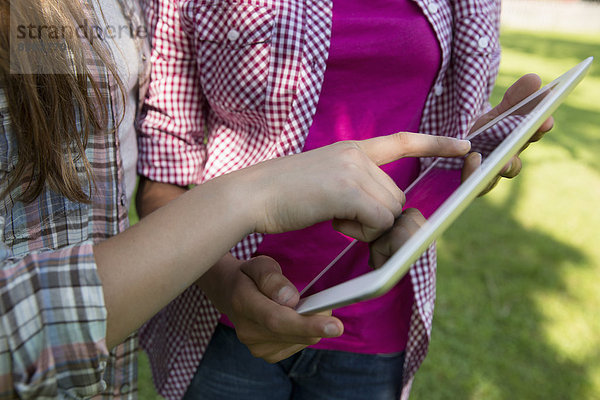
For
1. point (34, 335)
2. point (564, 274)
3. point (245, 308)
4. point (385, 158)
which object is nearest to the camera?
point (34, 335)

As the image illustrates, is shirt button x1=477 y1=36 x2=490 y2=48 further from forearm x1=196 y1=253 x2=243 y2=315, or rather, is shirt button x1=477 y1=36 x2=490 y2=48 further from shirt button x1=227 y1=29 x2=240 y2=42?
forearm x1=196 y1=253 x2=243 y2=315

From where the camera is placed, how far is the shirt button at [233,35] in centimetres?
100

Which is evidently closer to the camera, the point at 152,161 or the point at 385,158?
the point at 385,158

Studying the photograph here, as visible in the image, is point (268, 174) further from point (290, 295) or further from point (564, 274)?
point (564, 274)

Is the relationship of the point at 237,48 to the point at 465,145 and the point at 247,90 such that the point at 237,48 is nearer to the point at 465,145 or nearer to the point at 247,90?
the point at 247,90

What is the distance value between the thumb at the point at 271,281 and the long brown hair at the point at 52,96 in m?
0.30

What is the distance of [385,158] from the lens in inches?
28.6

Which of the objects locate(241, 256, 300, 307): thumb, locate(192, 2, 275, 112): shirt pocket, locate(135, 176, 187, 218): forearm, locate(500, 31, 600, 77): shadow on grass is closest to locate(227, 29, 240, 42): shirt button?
locate(192, 2, 275, 112): shirt pocket

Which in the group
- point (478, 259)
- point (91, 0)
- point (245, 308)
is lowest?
point (478, 259)

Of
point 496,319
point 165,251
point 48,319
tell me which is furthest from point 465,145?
point 496,319

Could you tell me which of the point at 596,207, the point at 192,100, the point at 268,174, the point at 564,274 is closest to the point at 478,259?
the point at 564,274

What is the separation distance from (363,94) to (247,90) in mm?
237

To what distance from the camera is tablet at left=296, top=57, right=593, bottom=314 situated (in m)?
0.53

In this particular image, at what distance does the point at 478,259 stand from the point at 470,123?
2174mm
